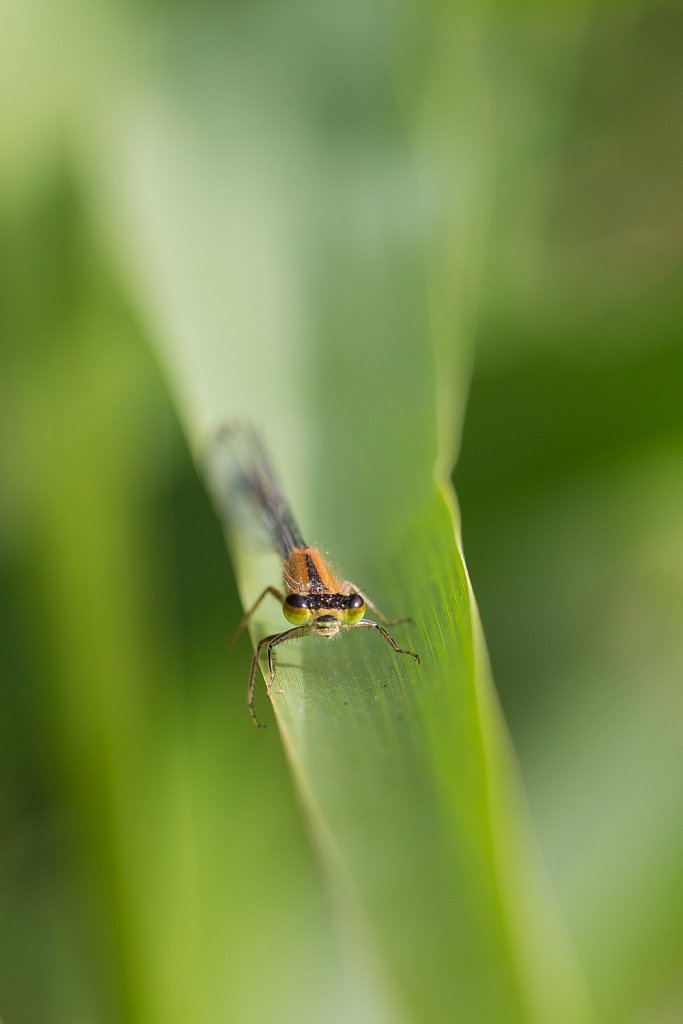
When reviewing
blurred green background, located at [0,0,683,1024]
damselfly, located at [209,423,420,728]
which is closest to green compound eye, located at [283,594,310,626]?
damselfly, located at [209,423,420,728]

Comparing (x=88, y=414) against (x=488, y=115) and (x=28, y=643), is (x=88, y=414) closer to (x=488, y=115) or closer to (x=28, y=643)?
(x=28, y=643)

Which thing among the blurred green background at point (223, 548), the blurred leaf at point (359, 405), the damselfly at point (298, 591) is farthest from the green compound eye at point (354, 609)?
the blurred green background at point (223, 548)

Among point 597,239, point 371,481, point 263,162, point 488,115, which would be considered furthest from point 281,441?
point 597,239

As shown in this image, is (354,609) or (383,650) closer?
(383,650)

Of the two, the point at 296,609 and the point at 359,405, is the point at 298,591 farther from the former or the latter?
the point at 359,405

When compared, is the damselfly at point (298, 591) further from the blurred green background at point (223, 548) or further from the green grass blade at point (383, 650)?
the blurred green background at point (223, 548)

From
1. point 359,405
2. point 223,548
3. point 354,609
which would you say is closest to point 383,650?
point 354,609
